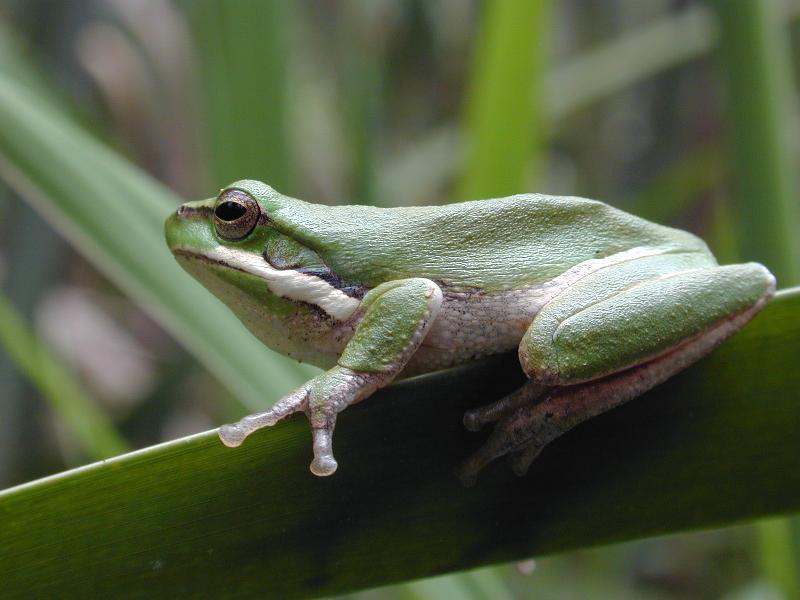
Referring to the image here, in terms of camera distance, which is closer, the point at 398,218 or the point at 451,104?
the point at 398,218

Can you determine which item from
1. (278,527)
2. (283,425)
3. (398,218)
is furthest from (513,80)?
(278,527)

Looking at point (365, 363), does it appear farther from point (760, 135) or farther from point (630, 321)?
point (760, 135)

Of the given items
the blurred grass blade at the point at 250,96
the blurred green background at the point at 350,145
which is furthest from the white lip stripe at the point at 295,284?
the blurred grass blade at the point at 250,96

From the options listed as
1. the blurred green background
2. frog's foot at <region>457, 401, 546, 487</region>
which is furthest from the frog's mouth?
frog's foot at <region>457, 401, 546, 487</region>

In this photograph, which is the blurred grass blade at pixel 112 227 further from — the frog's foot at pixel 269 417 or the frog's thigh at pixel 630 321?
the frog's thigh at pixel 630 321

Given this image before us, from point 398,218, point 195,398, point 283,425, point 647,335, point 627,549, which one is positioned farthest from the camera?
point 195,398

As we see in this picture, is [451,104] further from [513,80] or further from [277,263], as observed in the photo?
[277,263]

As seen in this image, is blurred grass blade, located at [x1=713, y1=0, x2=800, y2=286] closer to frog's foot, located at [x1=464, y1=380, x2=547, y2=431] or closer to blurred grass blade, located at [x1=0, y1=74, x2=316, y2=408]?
frog's foot, located at [x1=464, y1=380, x2=547, y2=431]

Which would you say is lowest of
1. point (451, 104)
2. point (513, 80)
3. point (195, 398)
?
point (195, 398)
